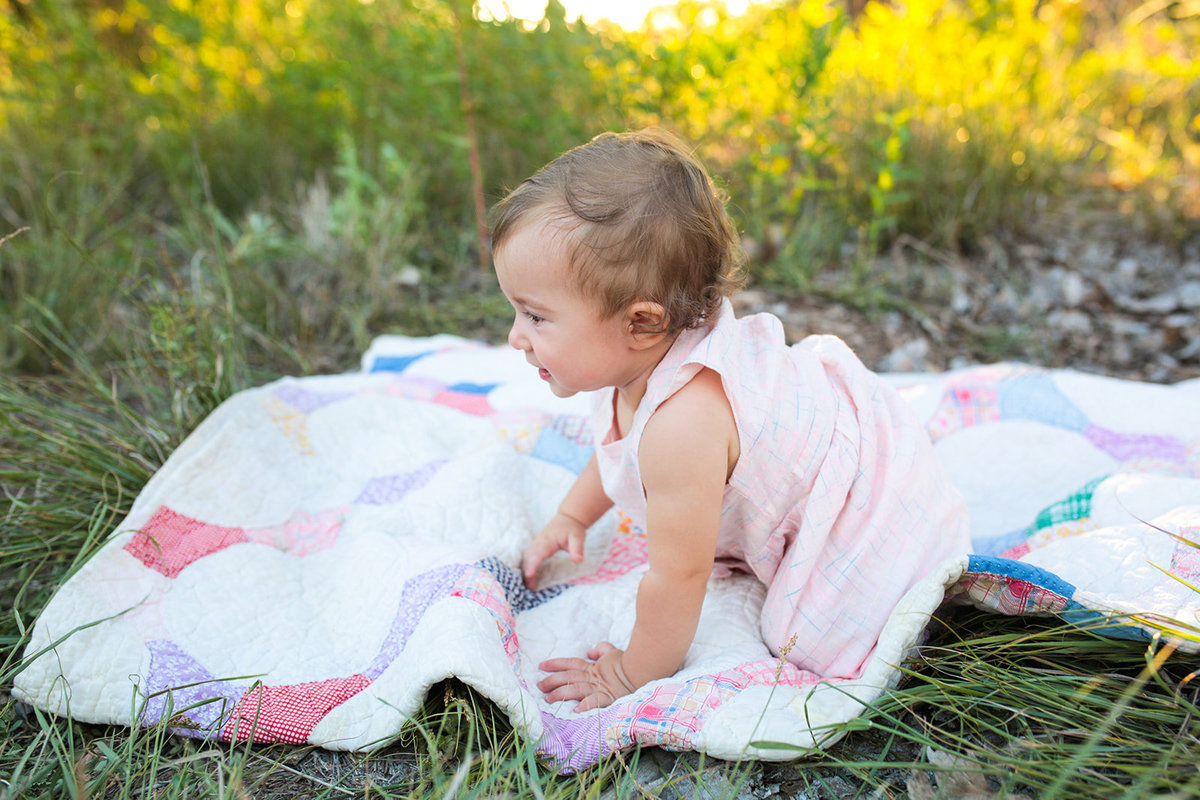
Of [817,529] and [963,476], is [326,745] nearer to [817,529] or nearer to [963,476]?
[817,529]

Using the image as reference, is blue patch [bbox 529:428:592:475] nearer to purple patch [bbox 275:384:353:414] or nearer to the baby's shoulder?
purple patch [bbox 275:384:353:414]

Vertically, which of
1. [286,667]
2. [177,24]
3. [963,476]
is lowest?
[286,667]

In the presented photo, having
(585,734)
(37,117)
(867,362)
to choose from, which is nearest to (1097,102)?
(867,362)

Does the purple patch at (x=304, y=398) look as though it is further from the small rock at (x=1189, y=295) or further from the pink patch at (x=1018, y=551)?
the small rock at (x=1189, y=295)

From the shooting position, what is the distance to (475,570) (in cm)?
137

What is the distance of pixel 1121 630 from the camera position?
3.55ft

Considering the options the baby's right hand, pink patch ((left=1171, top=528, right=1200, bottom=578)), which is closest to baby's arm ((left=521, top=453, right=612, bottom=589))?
the baby's right hand

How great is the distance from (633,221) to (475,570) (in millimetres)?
672

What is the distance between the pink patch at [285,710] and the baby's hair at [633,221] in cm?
75

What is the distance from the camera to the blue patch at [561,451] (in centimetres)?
184

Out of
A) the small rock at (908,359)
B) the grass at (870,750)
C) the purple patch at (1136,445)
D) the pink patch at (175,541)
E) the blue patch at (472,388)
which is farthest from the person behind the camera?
the small rock at (908,359)

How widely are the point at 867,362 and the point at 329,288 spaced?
74.2 inches

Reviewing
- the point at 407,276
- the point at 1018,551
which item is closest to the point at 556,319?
the point at 1018,551

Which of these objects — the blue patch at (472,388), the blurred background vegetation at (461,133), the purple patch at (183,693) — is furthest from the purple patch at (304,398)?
the purple patch at (183,693)
